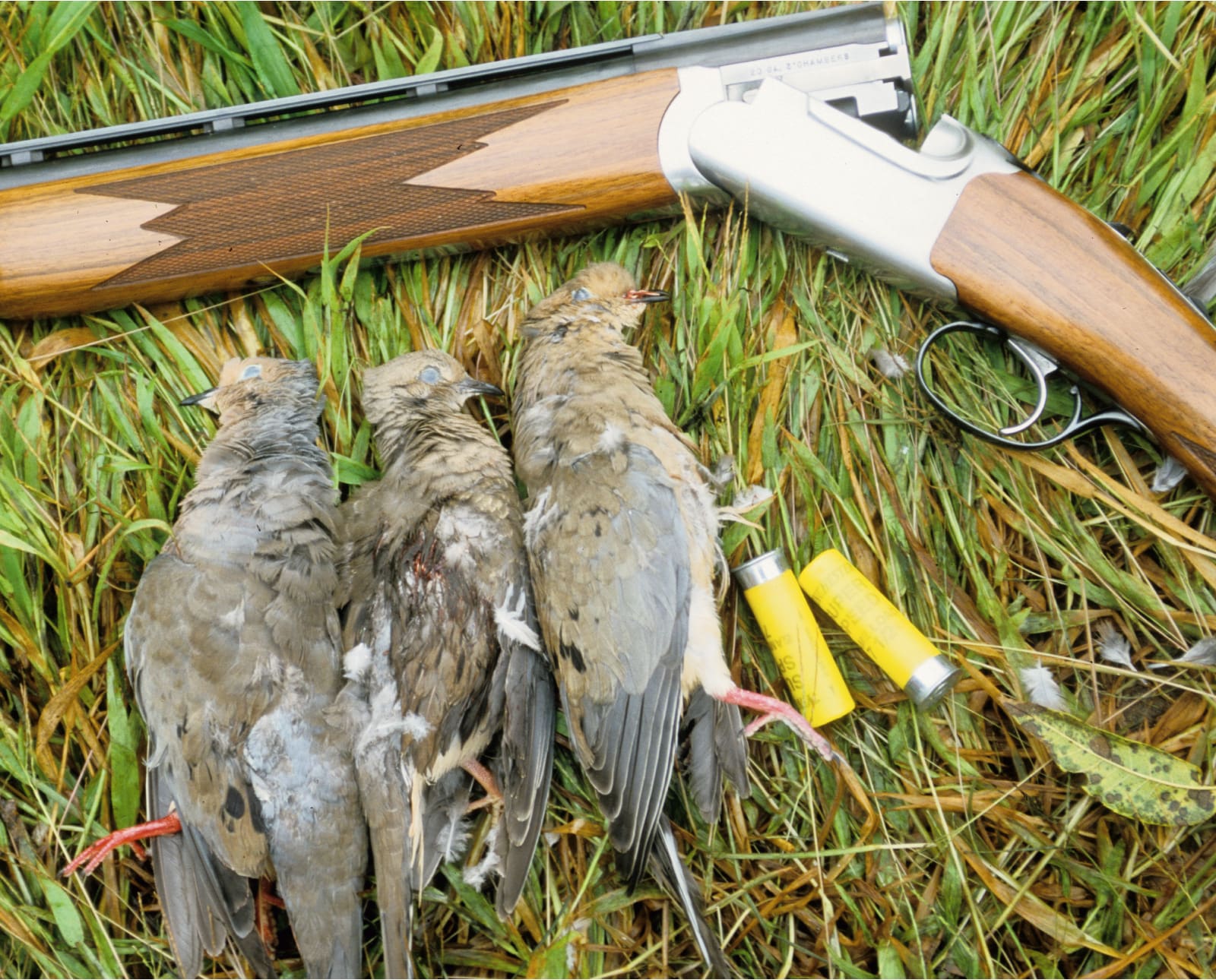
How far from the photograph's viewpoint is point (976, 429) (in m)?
2.62

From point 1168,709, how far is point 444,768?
6.80 feet

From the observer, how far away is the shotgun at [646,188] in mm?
2402

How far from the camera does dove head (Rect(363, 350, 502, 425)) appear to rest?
2.70 meters

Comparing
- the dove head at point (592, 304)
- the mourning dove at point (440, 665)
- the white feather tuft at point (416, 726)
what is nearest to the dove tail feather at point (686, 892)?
the mourning dove at point (440, 665)

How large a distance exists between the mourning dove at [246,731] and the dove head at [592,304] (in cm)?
87

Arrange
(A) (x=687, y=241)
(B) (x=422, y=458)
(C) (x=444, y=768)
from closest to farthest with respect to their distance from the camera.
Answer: (C) (x=444, y=768)
(B) (x=422, y=458)
(A) (x=687, y=241)

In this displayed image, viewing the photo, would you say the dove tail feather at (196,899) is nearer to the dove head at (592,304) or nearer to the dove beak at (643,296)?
the dove head at (592,304)

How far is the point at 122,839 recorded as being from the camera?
2.53m

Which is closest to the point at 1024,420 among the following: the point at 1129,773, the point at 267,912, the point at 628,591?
the point at 1129,773

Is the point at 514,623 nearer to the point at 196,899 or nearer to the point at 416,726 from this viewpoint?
the point at 416,726

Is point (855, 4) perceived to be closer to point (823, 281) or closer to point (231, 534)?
point (823, 281)

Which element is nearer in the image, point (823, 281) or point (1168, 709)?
point (1168, 709)

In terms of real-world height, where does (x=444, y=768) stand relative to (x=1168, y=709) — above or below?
above

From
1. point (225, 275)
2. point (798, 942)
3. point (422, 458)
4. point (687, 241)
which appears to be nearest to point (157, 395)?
point (225, 275)
